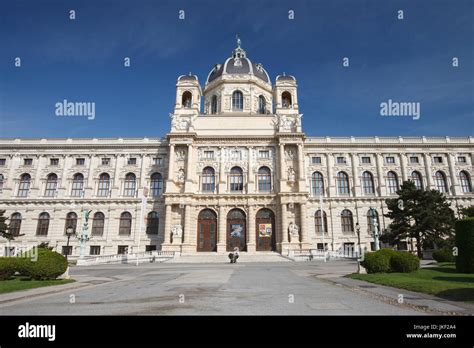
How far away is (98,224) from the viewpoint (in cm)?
4447

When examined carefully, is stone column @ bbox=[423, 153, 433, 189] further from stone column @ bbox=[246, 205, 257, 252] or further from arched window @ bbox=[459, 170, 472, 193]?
stone column @ bbox=[246, 205, 257, 252]

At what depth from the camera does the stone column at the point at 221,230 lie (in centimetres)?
4025

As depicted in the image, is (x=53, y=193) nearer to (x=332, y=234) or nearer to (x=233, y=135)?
(x=233, y=135)

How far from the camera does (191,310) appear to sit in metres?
6.46

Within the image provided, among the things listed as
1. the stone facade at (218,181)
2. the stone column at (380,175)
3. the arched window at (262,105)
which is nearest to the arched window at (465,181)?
the stone facade at (218,181)

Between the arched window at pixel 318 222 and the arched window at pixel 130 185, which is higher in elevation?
the arched window at pixel 130 185

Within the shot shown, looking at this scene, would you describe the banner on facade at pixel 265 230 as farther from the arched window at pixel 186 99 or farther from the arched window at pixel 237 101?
the arched window at pixel 186 99

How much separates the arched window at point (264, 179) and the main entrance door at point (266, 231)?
3463 mm

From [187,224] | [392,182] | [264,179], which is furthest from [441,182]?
[187,224]

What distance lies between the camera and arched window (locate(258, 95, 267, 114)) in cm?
5331

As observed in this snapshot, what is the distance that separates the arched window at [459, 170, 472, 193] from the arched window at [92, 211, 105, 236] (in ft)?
185

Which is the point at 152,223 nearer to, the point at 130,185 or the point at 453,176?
the point at 130,185

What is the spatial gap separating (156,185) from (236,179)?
12.8 metres

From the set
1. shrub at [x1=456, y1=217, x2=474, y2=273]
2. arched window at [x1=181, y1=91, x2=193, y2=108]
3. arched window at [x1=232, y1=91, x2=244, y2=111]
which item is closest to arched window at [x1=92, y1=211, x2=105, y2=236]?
arched window at [x1=181, y1=91, x2=193, y2=108]
